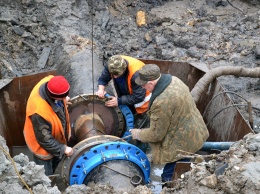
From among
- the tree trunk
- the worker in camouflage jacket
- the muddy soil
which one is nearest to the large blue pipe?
the worker in camouflage jacket

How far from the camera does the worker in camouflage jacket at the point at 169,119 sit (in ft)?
15.1

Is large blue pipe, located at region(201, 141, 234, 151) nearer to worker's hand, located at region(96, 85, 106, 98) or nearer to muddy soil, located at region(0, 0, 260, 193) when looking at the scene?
muddy soil, located at region(0, 0, 260, 193)

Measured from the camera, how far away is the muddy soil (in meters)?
7.21

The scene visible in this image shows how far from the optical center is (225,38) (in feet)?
28.2

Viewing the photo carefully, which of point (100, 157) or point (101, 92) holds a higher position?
point (101, 92)

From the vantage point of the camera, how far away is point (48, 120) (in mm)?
4867

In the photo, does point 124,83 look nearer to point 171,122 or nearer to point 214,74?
point 171,122

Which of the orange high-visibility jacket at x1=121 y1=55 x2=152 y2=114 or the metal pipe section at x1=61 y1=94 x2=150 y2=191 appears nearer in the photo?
the metal pipe section at x1=61 y1=94 x2=150 y2=191

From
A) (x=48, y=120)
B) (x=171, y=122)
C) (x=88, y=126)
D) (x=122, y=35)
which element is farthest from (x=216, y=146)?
(x=122, y=35)

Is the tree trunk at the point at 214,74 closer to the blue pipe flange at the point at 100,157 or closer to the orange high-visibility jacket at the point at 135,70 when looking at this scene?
the orange high-visibility jacket at the point at 135,70

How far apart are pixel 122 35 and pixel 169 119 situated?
4.28 metres

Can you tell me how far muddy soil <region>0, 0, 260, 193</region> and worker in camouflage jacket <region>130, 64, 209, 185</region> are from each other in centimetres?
156

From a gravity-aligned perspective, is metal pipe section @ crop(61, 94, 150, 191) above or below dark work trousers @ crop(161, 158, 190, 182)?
above

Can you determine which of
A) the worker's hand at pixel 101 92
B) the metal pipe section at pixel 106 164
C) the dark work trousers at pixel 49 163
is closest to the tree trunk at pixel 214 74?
the worker's hand at pixel 101 92
